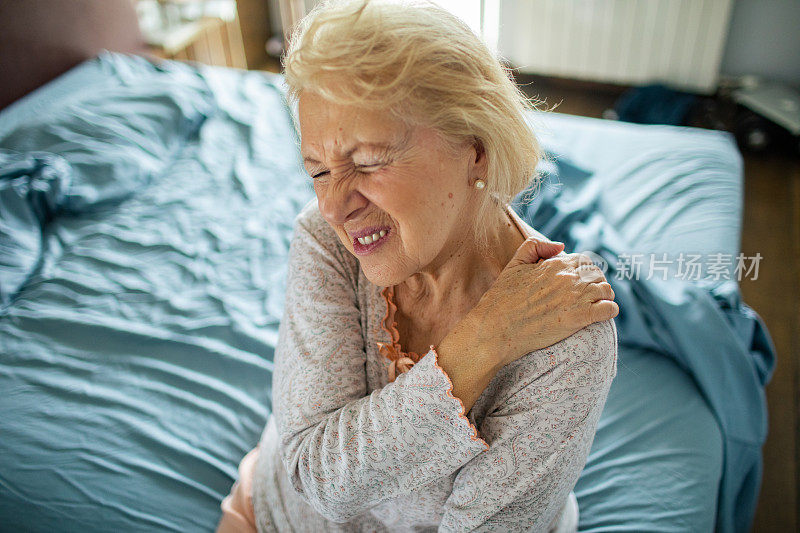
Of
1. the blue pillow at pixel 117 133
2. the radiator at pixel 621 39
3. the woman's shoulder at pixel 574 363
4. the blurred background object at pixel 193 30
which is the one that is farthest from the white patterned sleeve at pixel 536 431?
the blurred background object at pixel 193 30

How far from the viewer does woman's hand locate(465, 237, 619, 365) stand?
78 cm

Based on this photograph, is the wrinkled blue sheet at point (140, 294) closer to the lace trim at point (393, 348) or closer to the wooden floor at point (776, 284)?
the lace trim at point (393, 348)

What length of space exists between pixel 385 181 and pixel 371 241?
10cm

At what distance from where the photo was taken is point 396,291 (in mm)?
1039

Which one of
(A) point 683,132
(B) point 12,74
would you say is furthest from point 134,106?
(A) point 683,132

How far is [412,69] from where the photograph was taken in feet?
2.44

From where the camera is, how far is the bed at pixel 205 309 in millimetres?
1285

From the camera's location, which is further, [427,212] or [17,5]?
[17,5]

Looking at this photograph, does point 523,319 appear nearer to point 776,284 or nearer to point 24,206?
point 24,206

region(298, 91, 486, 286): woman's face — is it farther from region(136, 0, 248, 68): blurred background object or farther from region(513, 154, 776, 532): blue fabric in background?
region(136, 0, 248, 68): blurred background object

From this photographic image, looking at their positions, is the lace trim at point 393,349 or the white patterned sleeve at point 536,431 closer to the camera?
the white patterned sleeve at point 536,431

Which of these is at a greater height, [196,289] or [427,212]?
[427,212]

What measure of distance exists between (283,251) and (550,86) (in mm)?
2585

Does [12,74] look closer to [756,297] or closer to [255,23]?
[255,23]
